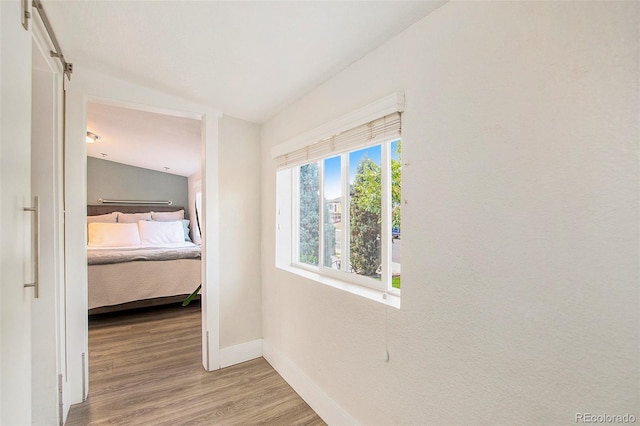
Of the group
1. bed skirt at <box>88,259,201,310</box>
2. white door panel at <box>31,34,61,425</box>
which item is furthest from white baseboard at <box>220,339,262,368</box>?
bed skirt at <box>88,259,201,310</box>

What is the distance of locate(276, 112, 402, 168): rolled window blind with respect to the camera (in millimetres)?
1389

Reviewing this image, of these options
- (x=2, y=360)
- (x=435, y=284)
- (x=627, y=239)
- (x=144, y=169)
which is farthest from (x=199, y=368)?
(x=144, y=169)

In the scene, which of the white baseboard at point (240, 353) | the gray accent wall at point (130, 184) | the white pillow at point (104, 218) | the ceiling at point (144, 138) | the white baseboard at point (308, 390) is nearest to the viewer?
the white baseboard at point (308, 390)

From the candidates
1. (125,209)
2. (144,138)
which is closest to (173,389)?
(144,138)

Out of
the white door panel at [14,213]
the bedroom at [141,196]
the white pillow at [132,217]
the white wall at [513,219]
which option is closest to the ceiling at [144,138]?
the bedroom at [141,196]

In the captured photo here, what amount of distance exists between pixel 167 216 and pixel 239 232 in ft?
13.9

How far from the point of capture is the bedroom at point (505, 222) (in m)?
0.76

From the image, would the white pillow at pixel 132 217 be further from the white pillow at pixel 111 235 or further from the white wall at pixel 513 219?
the white wall at pixel 513 219

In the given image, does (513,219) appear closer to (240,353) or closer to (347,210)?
(347,210)

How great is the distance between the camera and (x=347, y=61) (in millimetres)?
1641

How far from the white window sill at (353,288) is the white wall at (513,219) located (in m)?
0.05

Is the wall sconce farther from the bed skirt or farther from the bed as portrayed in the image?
the bed skirt
